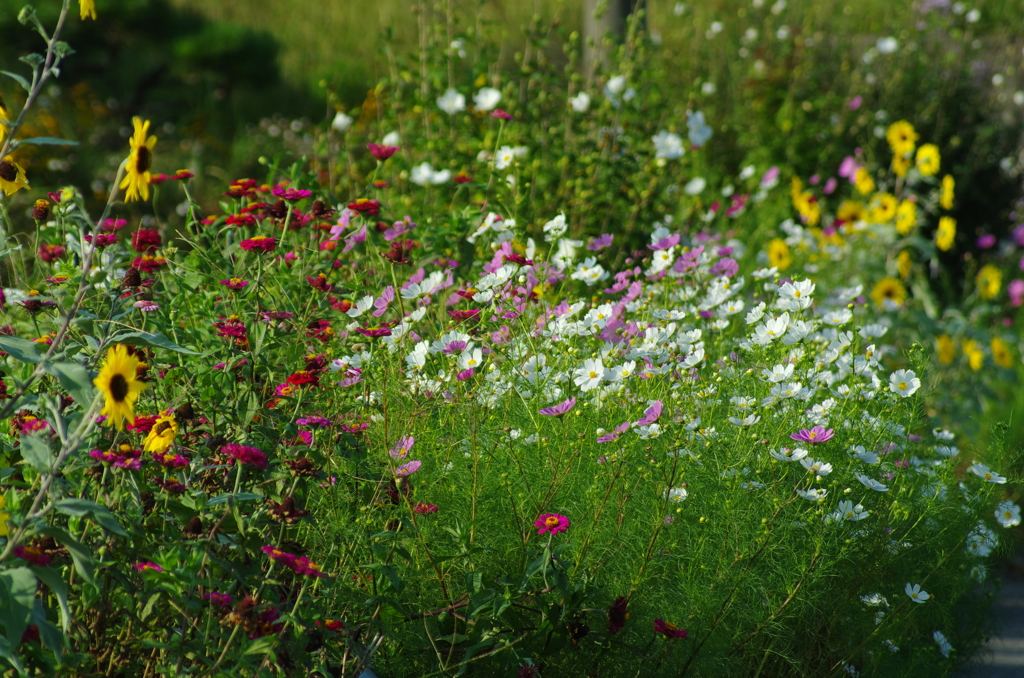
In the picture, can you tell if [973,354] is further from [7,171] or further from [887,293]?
[7,171]

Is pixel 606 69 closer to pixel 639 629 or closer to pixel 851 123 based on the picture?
pixel 851 123

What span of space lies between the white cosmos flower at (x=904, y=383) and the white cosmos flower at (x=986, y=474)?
0.30 m

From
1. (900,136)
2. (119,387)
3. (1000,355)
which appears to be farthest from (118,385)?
(900,136)

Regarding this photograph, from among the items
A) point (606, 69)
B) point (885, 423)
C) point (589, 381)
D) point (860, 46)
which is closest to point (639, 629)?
point (589, 381)

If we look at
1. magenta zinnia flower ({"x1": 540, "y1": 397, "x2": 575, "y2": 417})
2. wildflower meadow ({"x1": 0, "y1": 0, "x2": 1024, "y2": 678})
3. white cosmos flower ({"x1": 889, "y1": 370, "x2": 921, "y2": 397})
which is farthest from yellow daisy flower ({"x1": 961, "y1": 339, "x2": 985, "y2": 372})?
magenta zinnia flower ({"x1": 540, "y1": 397, "x2": 575, "y2": 417})

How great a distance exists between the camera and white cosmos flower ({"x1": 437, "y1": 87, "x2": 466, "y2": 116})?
12.2 feet

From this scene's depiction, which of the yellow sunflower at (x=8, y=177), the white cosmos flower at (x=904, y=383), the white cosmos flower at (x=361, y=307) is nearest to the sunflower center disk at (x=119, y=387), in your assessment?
the yellow sunflower at (x=8, y=177)

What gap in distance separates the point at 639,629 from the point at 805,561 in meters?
0.37

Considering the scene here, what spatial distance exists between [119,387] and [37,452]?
0.17 metres

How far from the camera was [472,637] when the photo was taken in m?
1.82

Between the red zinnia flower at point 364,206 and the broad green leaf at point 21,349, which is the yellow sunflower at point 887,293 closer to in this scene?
the red zinnia flower at point 364,206

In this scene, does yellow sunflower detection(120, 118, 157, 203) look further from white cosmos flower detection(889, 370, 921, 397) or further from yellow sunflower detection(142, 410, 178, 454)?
white cosmos flower detection(889, 370, 921, 397)

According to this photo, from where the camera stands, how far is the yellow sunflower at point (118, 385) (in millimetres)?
1339

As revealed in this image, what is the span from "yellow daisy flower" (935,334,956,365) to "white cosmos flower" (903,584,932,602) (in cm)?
218
